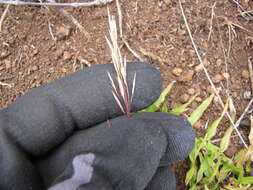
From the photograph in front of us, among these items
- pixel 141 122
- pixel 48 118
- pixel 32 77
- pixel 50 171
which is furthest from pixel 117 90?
pixel 32 77

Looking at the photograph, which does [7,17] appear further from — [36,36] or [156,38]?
[156,38]

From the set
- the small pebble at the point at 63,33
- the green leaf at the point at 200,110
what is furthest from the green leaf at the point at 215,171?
the small pebble at the point at 63,33

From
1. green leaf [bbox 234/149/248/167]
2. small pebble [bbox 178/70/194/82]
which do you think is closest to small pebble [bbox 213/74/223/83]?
small pebble [bbox 178/70/194/82]

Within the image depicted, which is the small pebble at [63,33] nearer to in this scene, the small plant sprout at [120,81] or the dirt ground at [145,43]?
the dirt ground at [145,43]

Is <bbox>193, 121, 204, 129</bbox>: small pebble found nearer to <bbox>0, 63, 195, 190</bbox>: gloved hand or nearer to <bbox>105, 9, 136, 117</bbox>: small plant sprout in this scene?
<bbox>0, 63, 195, 190</bbox>: gloved hand

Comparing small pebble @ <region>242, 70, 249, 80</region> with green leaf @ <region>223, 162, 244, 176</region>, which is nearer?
green leaf @ <region>223, 162, 244, 176</region>

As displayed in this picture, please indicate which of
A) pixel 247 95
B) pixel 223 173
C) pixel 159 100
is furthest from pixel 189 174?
pixel 247 95

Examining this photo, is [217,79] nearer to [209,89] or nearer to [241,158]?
[209,89]
